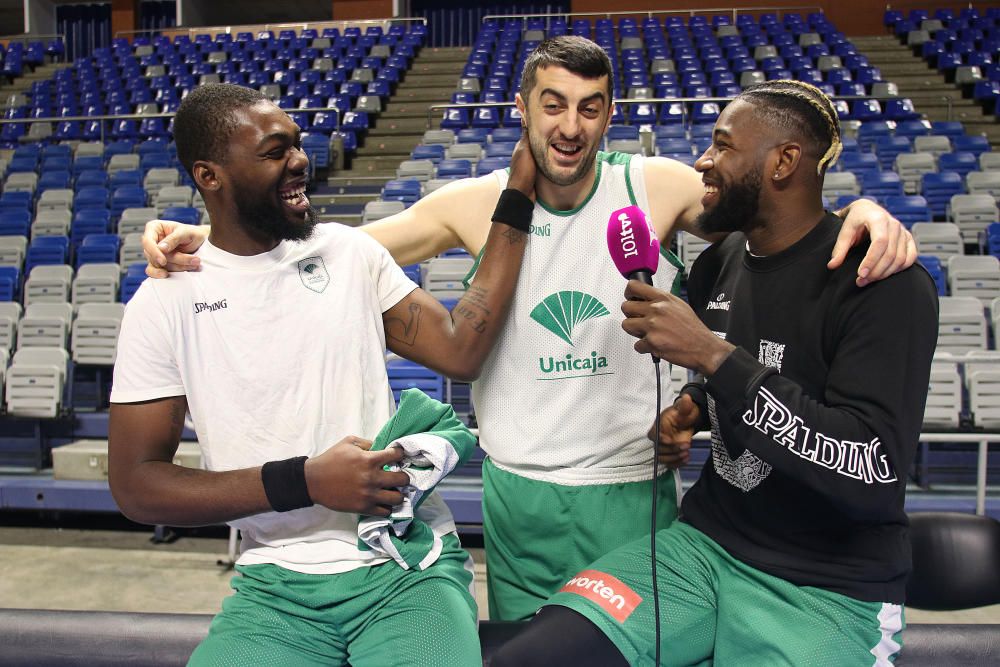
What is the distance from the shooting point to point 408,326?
173 centimetres

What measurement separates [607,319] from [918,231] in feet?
19.4

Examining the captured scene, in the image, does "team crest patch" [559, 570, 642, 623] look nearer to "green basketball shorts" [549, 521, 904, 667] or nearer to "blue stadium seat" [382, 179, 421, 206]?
"green basketball shorts" [549, 521, 904, 667]

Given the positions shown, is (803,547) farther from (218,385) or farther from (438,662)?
(218,385)

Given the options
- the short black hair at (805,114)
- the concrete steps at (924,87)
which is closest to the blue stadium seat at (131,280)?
the short black hair at (805,114)

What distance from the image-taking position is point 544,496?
6.07ft

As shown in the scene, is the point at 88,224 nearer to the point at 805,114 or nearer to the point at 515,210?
the point at 515,210

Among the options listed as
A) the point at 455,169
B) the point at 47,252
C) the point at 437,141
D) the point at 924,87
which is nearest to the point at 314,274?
the point at 455,169

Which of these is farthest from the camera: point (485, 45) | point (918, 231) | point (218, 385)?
point (485, 45)

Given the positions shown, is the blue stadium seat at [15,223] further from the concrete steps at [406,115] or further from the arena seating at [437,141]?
the concrete steps at [406,115]

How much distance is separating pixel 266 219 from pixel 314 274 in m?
0.15

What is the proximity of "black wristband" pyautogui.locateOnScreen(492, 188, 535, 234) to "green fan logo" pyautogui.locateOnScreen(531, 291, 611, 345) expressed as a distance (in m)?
0.19

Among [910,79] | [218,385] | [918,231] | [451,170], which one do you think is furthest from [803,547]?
[910,79]

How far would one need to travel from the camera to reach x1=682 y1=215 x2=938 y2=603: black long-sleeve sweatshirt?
51.6 inches

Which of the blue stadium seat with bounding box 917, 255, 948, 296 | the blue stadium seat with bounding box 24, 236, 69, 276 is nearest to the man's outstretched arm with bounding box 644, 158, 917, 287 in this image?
the blue stadium seat with bounding box 917, 255, 948, 296
